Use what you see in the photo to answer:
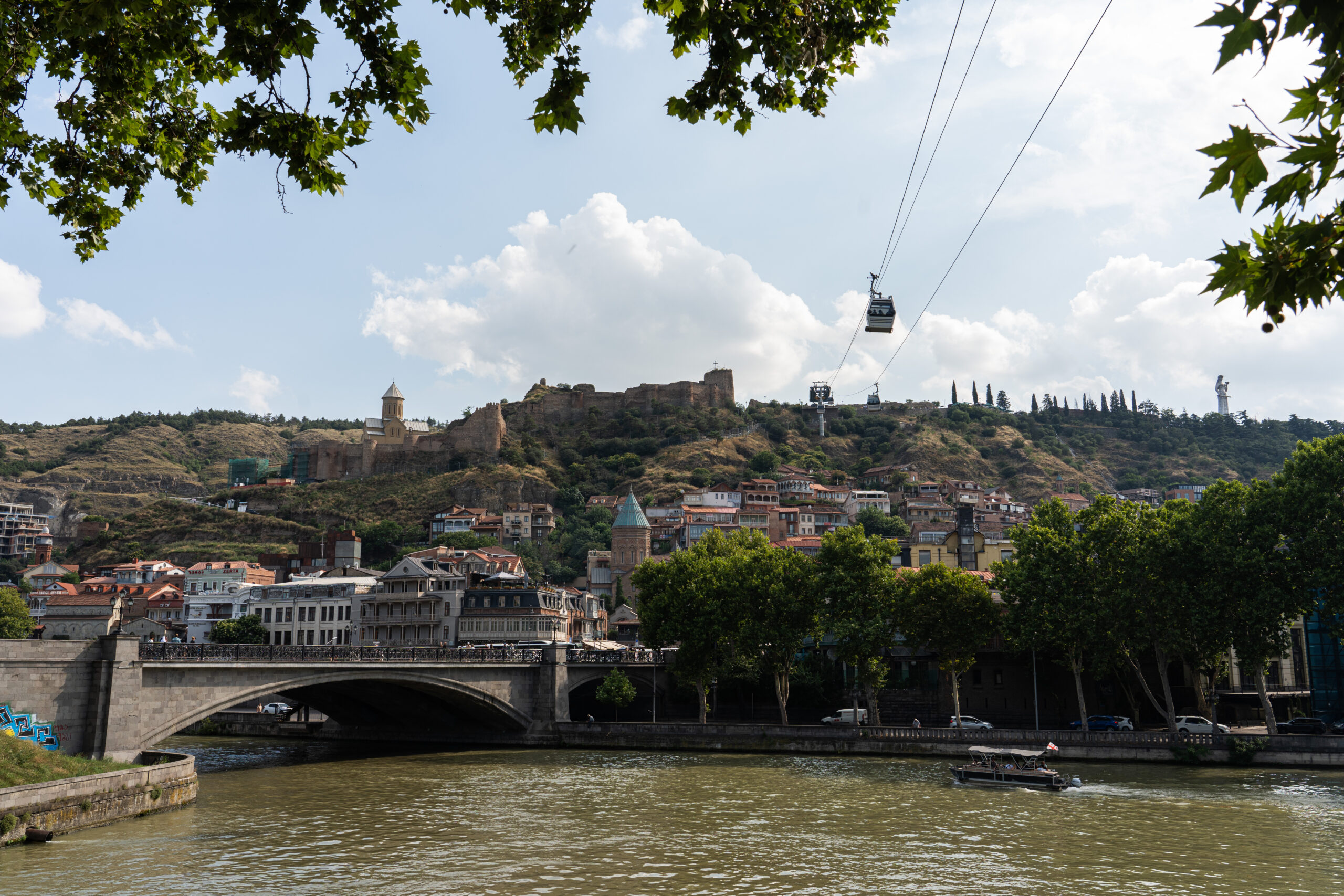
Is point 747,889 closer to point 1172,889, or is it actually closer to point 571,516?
point 1172,889

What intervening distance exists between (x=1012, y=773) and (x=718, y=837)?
11.9 metres

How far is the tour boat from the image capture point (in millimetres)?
28688

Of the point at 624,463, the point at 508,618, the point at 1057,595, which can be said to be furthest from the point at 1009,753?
the point at 624,463

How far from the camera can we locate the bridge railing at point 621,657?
4688 centimetres

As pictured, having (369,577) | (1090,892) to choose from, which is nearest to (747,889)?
(1090,892)

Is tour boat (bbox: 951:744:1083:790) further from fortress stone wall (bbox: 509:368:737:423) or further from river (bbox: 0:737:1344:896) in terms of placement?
fortress stone wall (bbox: 509:368:737:423)

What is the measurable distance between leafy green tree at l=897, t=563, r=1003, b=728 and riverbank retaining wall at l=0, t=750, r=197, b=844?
27431mm

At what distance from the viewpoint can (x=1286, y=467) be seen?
3509 centimetres

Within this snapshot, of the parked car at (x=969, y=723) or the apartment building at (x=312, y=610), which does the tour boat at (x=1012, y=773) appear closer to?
the parked car at (x=969, y=723)

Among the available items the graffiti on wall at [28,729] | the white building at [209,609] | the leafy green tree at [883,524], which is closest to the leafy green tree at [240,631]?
the white building at [209,609]

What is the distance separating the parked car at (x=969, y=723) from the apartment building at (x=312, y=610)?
40.8 metres

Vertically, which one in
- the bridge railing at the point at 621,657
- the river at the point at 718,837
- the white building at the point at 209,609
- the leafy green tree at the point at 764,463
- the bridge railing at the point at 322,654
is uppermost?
the leafy green tree at the point at 764,463

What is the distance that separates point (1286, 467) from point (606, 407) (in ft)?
402

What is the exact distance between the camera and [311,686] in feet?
120
